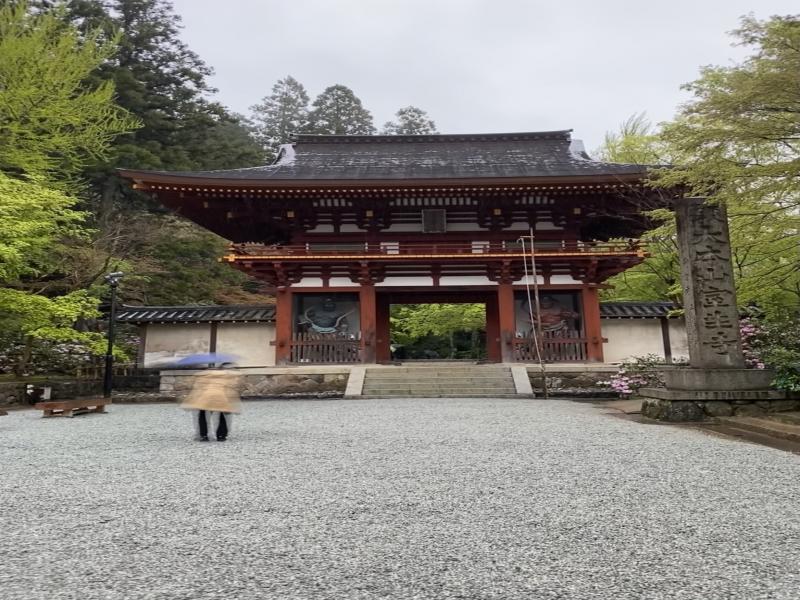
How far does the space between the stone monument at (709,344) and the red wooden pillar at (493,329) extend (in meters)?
8.06

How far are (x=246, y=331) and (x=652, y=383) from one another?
12.1 metres

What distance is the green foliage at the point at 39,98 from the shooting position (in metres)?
14.6

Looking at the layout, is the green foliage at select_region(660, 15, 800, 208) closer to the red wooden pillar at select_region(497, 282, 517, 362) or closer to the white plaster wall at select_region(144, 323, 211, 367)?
the red wooden pillar at select_region(497, 282, 517, 362)

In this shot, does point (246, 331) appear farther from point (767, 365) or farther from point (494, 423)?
point (767, 365)

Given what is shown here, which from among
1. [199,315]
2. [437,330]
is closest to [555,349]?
[199,315]

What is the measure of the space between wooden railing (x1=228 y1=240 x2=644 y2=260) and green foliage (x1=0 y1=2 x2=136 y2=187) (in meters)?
6.63

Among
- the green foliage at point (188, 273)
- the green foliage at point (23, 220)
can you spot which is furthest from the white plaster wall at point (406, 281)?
the green foliage at point (188, 273)

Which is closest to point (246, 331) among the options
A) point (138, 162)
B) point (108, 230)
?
point (108, 230)

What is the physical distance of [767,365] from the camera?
905 centimetres

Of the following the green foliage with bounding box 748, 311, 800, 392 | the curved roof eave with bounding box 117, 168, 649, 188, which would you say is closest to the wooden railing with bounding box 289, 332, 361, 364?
the curved roof eave with bounding box 117, 168, 649, 188

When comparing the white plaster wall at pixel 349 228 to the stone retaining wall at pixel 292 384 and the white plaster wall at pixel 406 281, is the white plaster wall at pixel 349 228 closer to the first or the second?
the white plaster wall at pixel 406 281

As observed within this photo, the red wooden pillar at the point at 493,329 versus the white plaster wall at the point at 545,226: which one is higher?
the white plaster wall at the point at 545,226

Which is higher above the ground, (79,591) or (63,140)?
(63,140)

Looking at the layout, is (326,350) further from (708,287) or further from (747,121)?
(747,121)
